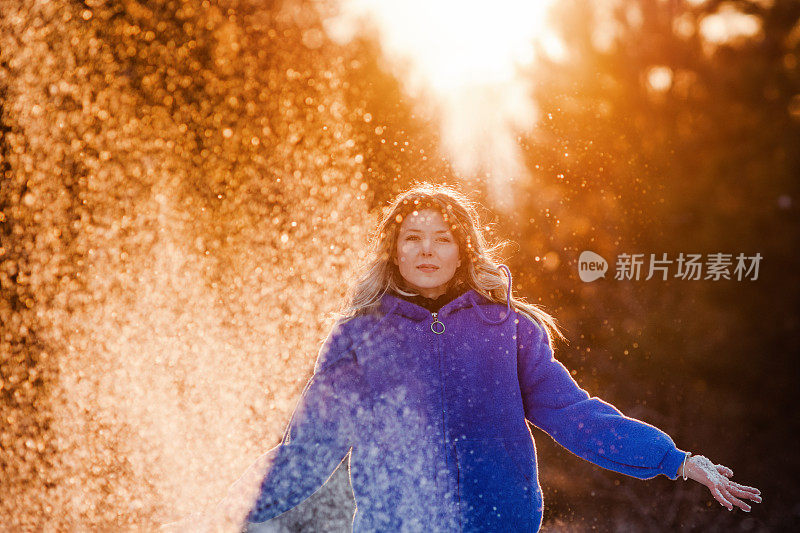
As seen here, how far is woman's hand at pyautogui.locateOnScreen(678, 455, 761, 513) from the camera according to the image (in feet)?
4.85

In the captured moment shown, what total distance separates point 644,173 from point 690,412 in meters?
1.63

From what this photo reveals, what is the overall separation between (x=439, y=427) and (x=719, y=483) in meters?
0.68

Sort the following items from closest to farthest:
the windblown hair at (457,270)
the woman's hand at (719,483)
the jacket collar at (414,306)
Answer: the woman's hand at (719,483), the jacket collar at (414,306), the windblown hair at (457,270)

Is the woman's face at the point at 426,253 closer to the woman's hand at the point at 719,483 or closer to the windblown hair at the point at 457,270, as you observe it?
the windblown hair at the point at 457,270

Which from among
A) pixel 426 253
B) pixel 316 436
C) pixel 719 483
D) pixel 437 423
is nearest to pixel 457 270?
pixel 426 253

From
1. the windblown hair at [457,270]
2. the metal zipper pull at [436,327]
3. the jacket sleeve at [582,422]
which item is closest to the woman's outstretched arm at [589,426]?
the jacket sleeve at [582,422]

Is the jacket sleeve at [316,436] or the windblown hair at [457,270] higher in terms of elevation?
the windblown hair at [457,270]

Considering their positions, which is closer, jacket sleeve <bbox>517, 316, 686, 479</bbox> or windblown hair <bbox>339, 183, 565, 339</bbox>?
jacket sleeve <bbox>517, 316, 686, 479</bbox>

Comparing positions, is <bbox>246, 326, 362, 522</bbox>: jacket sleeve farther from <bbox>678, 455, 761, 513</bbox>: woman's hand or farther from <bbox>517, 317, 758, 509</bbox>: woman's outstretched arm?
<bbox>678, 455, 761, 513</bbox>: woman's hand

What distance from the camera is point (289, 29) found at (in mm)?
4562

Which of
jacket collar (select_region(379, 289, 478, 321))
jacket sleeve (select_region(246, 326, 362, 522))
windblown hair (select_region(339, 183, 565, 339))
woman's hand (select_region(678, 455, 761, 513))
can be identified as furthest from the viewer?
windblown hair (select_region(339, 183, 565, 339))

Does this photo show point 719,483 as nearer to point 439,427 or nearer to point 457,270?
point 439,427

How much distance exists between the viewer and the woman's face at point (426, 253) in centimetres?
178

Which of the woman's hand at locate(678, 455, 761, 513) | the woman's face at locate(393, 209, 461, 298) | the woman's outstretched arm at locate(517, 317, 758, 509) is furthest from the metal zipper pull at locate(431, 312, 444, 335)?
the woman's hand at locate(678, 455, 761, 513)
